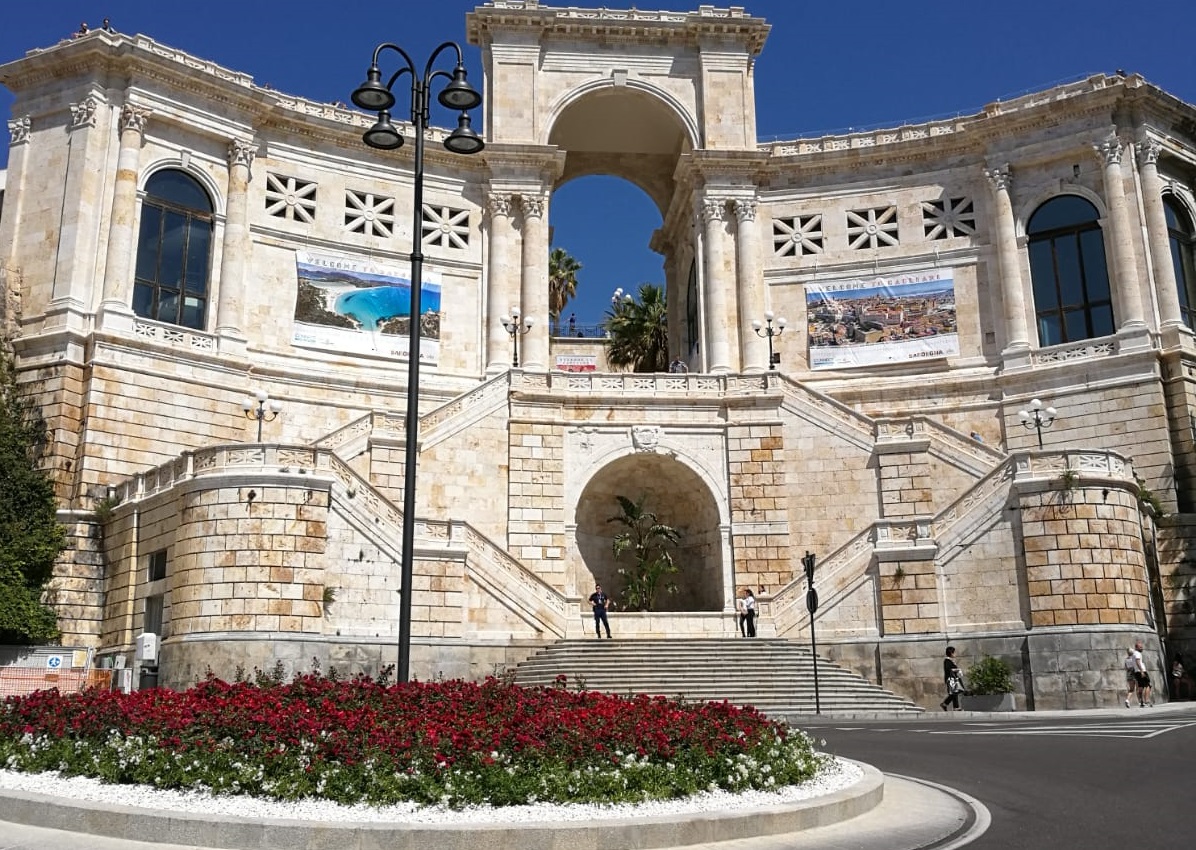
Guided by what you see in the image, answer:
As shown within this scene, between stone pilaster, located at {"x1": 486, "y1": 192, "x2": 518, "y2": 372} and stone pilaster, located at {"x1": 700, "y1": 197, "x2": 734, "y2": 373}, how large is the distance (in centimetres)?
726

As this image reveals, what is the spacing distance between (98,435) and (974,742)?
86.1 feet

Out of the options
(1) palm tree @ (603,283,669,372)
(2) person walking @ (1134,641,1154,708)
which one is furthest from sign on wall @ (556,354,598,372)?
(2) person walking @ (1134,641,1154,708)

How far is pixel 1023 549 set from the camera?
29344mm

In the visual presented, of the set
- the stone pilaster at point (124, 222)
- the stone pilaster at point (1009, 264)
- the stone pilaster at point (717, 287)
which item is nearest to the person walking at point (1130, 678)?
the stone pilaster at point (1009, 264)

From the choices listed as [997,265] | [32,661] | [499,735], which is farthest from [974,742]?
[997,265]

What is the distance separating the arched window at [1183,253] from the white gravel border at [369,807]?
34902 millimetres

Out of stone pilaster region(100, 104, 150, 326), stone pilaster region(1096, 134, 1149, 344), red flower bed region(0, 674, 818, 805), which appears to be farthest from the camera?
stone pilaster region(1096, 134, 1149, 344)

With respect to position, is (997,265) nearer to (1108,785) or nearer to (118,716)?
(1108,785)

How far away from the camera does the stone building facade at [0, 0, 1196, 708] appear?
28766mm

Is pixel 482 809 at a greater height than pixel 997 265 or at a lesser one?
lesser

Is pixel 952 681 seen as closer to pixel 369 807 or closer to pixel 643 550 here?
pixel 643 550

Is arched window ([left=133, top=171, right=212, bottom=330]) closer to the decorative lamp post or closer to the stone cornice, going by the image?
the decorative lamp post

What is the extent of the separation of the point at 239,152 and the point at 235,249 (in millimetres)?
3564

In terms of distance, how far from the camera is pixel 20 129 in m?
37.2
